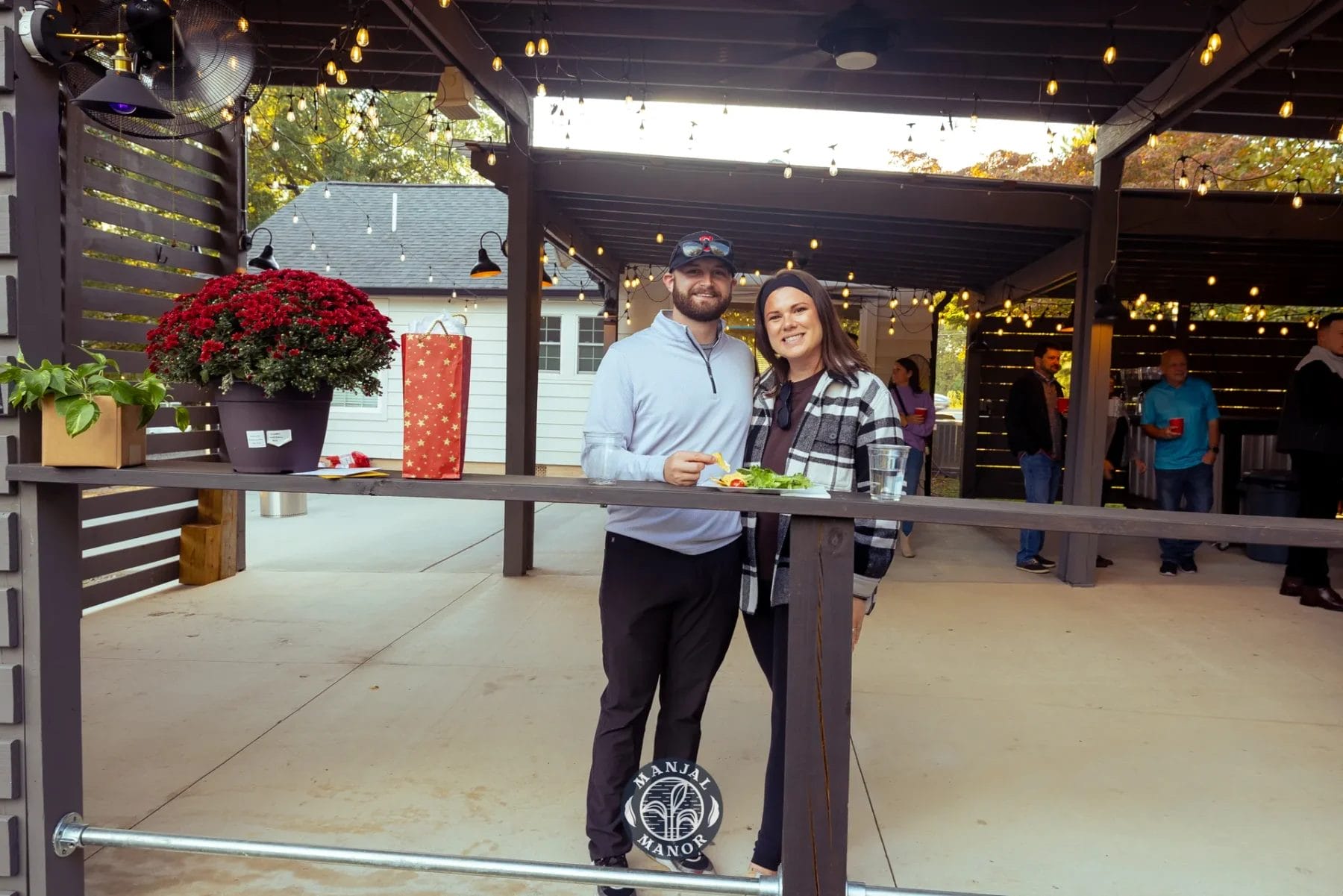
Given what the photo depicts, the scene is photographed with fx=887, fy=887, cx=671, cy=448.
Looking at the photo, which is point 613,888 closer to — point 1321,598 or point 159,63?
point 159,63

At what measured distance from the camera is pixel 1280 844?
2732mm

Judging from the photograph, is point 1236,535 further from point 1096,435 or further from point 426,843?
point 1096,435

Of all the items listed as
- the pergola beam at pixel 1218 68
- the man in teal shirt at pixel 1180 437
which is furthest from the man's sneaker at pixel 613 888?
the man in teal shirt at pixel 1180 437

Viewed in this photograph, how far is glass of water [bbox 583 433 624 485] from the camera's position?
7.19 feet

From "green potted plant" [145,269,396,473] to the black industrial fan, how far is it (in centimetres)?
68

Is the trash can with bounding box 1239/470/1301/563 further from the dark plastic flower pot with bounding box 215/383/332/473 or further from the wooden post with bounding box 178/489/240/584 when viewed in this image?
the wooden post with bounding box 178/489/240/584

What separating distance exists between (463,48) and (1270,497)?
7380 mm

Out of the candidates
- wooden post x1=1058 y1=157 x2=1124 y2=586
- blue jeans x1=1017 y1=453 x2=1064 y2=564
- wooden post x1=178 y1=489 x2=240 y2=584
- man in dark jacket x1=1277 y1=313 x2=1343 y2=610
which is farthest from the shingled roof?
man in dark jacket x1=1277 y1=313 x2=1343 y2=610

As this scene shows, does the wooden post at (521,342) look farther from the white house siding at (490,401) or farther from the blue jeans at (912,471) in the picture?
the white house siding at (490,401)

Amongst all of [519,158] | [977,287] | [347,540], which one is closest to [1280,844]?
[519,158]

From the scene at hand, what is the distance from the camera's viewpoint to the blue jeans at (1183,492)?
6.76 meters

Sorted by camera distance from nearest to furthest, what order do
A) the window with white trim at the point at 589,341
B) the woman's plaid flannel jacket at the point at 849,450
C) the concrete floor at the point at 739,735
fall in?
the woman's plaid flannel jacket at the point at 849,450, the concrete floor at the point at 739,735, the window with white trim at the point at 589,341

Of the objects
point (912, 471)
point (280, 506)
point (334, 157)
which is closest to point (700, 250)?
point (912, 471)

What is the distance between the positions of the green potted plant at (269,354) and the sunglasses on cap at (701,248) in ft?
2.64
